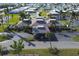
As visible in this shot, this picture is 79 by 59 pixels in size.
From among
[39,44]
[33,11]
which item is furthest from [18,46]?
[33,11]

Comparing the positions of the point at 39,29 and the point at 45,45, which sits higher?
the point at 39,29

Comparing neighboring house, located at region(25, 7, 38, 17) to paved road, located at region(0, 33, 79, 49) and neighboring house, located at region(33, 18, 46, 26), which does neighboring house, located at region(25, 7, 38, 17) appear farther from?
paved road, located at region(0, 33, 79, 49)

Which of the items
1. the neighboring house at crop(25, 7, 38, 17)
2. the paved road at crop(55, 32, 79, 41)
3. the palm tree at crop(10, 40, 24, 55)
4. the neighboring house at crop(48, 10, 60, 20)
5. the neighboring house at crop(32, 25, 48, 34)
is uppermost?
the neighboring house at crop(25, 7, 38, 17)

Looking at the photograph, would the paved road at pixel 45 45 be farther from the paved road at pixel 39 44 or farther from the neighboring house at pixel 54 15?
the neighboring house at pixel 54 15

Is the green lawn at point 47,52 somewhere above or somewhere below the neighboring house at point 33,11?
below

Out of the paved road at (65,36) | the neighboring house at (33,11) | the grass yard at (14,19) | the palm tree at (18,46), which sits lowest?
the palm tree at (18,46)

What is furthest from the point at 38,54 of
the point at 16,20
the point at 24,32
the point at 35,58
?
the point at 16,20

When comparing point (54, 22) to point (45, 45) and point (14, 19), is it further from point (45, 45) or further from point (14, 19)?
point (14, 19)

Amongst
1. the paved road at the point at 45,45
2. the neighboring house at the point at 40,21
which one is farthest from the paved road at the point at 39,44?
the neighboring house at the point at 40,21

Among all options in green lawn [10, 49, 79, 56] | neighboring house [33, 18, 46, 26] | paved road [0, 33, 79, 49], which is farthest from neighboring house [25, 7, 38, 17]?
green lawn [10, 49, 79, 56]

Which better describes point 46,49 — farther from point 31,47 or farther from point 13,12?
point 13,12

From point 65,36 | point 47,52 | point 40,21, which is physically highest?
point 40,21
